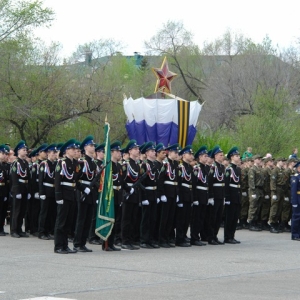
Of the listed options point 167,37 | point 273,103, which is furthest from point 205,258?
point 167,37

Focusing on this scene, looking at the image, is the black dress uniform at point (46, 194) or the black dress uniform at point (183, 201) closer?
the black dress uniform at point (183, 201)

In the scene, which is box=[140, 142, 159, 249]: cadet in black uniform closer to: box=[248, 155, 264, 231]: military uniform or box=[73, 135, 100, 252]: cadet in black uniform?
box=[73, 135, 100, 252]: cadet in black uniform

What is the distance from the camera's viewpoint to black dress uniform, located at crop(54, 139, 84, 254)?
13.5m

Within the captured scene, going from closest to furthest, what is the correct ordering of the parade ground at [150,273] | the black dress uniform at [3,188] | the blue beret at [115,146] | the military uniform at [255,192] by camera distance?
the parade ground at [150,273]
the blue beret at [115,146]
the black dress uniform at [3,188]
the military uniform at [255,192]

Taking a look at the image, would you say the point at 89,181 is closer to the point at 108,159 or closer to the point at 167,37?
the point at 108,159

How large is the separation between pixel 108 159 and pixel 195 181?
2.53 metres

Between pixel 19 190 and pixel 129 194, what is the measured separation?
9.80ft

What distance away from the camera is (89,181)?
46.4 ft

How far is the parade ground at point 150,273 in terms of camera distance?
949 cm

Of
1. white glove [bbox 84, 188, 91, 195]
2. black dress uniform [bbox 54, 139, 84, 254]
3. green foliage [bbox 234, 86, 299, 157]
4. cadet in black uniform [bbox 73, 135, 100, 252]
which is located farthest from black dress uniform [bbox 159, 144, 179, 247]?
green foliage [bbox 234, 86, 299, 157]

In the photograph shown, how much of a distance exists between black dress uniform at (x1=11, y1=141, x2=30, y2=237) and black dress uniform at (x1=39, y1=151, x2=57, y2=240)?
0.43 m

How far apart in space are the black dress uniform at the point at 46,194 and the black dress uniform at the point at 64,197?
2885 millimetres

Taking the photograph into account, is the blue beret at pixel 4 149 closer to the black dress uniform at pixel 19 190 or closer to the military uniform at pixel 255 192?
the black dress uniform at pixel 19 190

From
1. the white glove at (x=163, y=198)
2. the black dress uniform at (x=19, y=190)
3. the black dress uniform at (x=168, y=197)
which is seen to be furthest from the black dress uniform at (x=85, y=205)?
the black dress uniform at (x=19, y=190)
